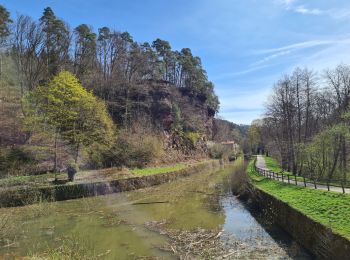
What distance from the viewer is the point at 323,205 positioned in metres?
15.0

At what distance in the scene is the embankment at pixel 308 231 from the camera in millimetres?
10664

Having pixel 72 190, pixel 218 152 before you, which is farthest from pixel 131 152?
pixel 218 152

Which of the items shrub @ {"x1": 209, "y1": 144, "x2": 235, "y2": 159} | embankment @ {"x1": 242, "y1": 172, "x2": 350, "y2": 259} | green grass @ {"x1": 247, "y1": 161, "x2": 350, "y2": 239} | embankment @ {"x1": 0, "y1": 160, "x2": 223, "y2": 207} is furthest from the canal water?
shrub @ {"x1": 209, "y1": 144, "x2": 235, "y2": 159}

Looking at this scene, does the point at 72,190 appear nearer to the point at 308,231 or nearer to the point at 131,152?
the point at 131,152

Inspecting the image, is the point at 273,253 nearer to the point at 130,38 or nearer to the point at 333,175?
the point at 333,175

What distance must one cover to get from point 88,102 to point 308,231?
91.5 feet

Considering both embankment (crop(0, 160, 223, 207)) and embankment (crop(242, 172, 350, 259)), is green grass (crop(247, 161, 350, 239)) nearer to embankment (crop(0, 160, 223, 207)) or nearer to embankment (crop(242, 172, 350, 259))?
Answer: embankment (crop(242, 172, 350, 259))

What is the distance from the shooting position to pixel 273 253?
42.4 ft

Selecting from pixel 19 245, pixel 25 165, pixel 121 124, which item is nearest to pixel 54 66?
pixel 121 124

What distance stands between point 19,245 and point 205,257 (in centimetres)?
Result: 798

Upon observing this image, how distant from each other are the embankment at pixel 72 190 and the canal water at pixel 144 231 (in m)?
1.13

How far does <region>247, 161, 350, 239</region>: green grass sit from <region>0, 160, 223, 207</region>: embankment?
1529 cm

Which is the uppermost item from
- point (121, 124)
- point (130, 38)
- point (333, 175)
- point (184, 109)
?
point (130, 38)

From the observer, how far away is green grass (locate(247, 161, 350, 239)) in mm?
12088
